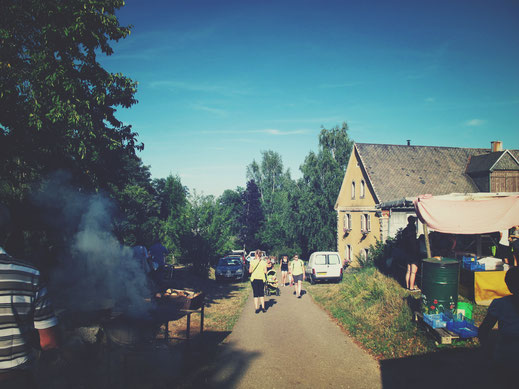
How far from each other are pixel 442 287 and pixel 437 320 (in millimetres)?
720

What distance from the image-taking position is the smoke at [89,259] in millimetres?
7244

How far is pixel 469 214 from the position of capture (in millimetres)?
8672

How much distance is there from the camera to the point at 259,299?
1141 cm

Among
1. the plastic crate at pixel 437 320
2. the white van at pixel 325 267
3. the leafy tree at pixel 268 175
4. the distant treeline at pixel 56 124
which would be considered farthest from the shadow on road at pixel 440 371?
the leafy tree at pixel 268 175

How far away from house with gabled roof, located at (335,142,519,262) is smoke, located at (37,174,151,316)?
16065mm

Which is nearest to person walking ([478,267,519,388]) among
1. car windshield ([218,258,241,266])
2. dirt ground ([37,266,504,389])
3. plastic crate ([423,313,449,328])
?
dirt ground ([37,266,504,389])

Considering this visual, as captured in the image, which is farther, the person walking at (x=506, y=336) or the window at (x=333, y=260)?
the window at (x=333, y=260)

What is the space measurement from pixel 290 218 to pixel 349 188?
11333 mm

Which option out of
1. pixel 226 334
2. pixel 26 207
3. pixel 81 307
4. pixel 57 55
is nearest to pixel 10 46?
pixel 57 55

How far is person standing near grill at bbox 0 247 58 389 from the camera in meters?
2.24

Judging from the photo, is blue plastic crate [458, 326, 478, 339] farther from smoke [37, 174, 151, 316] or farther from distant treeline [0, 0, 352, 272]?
distant treeline [0, 0, 352, 272]

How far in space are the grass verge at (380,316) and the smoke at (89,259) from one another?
17.1 ft

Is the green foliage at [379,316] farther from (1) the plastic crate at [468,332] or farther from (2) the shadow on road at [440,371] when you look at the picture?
(1) the plastic crate at [468,332]

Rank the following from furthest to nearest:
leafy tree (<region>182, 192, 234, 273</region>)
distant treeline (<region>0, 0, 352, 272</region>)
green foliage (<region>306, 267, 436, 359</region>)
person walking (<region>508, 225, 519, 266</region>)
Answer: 1. leafy tree (<region>182, 192, 234, 273</region>)
2. person walking (<region>508, 225, 519, 266</region>)
3. distant treeline (<region>0, 0, 352, 272</region>)
4. green foliage (<region>306, 267, 436, 359</region>)
